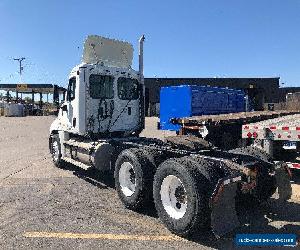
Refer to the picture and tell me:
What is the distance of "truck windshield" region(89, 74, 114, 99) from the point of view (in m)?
9.82

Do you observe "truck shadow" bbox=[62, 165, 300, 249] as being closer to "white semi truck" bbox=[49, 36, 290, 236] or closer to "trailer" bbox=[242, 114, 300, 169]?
"white semi truck" bbox=[49, 36, 290, 236]

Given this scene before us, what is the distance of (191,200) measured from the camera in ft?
17.8

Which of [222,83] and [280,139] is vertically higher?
[222,83]

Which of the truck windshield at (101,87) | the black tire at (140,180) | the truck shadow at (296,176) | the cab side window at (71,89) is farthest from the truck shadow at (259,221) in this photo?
the cab side window at (71,89)

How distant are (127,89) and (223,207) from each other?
241 inches

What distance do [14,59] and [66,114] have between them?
8314cm

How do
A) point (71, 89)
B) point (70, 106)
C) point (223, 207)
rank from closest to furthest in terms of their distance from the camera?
point (223, 207) → point (71, 89) → point (70, 106)

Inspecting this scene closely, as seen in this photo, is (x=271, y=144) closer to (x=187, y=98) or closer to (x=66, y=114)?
(x=66, y=114)

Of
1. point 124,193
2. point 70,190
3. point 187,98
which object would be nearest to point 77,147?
point 70,190

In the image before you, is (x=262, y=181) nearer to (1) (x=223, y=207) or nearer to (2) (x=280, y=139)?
(2) (x=280, y=139)

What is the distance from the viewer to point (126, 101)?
10609 mm

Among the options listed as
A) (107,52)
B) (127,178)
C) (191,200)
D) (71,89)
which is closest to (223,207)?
(191,200)

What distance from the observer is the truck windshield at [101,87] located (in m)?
9.82

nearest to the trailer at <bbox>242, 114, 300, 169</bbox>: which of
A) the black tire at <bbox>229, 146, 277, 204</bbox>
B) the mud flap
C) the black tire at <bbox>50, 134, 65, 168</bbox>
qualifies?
the black tire at <bbox>229, 146, 277, 204</bbox>
